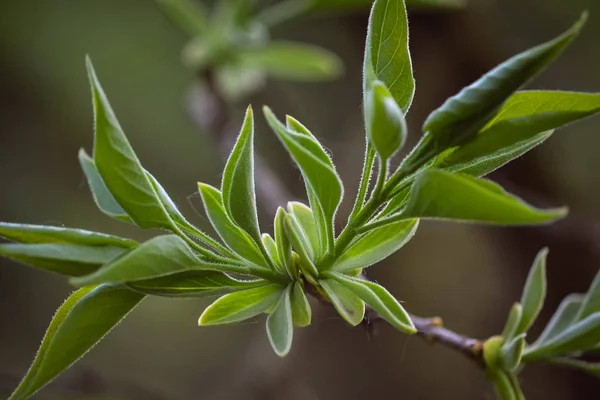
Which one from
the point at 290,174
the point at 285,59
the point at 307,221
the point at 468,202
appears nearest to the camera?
the point at 468,202

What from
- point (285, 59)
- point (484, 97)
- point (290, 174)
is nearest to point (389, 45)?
point (484, 97)

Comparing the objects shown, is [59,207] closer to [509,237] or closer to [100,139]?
[509,237]

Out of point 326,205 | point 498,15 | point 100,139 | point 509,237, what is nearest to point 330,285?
point 326,205

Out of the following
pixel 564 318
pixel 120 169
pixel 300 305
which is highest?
pixel 120 169

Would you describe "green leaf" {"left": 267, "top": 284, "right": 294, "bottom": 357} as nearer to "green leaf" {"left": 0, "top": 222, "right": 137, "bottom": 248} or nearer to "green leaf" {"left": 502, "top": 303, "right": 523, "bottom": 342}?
"green leaf" {"left": 0, "top": 222, "right": 137, "bottom": 248}

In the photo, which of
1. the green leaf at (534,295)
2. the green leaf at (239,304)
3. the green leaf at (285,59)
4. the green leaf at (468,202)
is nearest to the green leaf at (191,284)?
the green leaf at (239,304)

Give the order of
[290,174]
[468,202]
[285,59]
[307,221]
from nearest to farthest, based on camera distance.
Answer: [468,202] < [307,221] < [285,59] < [290,174]

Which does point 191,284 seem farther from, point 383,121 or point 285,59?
point 285,59

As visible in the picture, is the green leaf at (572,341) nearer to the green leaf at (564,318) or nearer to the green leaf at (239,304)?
the green leaf at (564,318)
